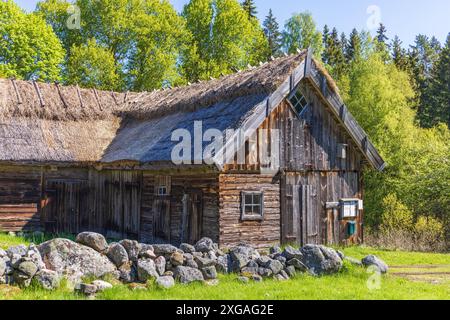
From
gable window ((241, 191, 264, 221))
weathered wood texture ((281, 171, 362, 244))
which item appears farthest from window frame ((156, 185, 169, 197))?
weathered wood texture ((281, 171, 362, 244))

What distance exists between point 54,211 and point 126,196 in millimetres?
3220

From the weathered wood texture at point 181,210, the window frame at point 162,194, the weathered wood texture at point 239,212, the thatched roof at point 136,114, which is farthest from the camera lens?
the window frame at point 162,194

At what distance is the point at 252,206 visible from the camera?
15148 mm

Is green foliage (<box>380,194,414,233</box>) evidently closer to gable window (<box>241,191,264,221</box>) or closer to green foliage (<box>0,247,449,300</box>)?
gable window (<box>241,191,264,221</box>)

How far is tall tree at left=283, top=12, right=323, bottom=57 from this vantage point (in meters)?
38.4

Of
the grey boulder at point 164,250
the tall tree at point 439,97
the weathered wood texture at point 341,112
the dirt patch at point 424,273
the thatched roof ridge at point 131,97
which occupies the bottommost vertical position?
the dirt patch at point 424,273

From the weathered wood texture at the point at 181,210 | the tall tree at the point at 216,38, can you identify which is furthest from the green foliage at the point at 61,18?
the weathered wood texture at the point at 181,210

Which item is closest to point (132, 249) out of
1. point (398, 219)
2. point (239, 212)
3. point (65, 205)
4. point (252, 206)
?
point (239, 212)

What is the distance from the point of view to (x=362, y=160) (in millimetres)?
17672

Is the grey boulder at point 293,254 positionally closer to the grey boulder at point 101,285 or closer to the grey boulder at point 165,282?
the grey boulder at point 165,282

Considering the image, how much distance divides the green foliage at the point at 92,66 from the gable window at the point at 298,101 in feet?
72.0

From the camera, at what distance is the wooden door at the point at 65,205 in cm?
1947

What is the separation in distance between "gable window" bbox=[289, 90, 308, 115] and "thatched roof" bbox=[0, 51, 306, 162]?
102 cm
